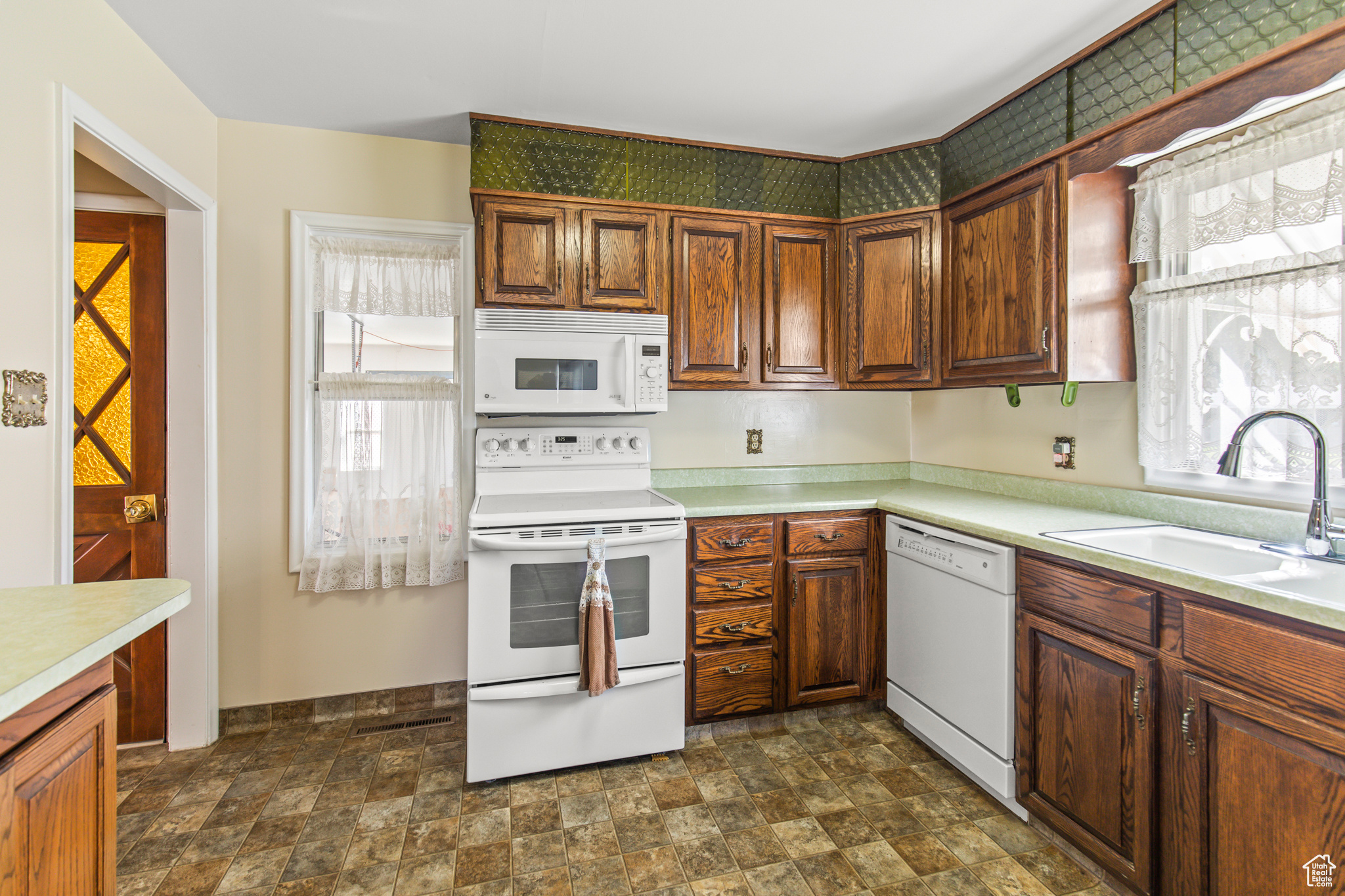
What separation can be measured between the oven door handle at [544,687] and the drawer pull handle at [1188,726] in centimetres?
154

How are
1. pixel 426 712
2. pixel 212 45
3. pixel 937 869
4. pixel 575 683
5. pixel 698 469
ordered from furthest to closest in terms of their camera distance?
pixel 698 469
pixel 426 712
pixel 575 683
pixel 212 45
pixel 937 869

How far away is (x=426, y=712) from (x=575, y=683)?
1.00 m

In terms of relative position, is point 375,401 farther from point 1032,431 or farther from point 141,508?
point 1032,431

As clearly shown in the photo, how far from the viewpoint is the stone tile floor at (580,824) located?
1.68 metres

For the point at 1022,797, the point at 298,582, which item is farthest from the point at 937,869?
the point at 298,582

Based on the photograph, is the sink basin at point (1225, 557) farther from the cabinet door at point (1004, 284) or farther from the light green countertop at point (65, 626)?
the light green countertop at point (65, 626)

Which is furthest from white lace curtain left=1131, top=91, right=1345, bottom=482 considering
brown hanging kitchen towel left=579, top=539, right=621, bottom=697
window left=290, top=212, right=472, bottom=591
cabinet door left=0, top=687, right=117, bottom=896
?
cabinet door left=0, top=687, right=117, bottom=896

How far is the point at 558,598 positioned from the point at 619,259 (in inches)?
55.8

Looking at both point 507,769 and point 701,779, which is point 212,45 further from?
point 701,779

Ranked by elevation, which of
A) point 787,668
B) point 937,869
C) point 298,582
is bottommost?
point 937,869

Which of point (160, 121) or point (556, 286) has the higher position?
point (160, 121)

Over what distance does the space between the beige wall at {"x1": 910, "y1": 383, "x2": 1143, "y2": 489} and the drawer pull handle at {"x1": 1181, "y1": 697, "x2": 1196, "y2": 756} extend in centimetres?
95

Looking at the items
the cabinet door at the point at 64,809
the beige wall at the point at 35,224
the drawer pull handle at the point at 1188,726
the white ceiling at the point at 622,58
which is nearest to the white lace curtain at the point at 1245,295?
the white ceiling at the point at 622,58

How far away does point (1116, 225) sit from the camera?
81.6 inches
